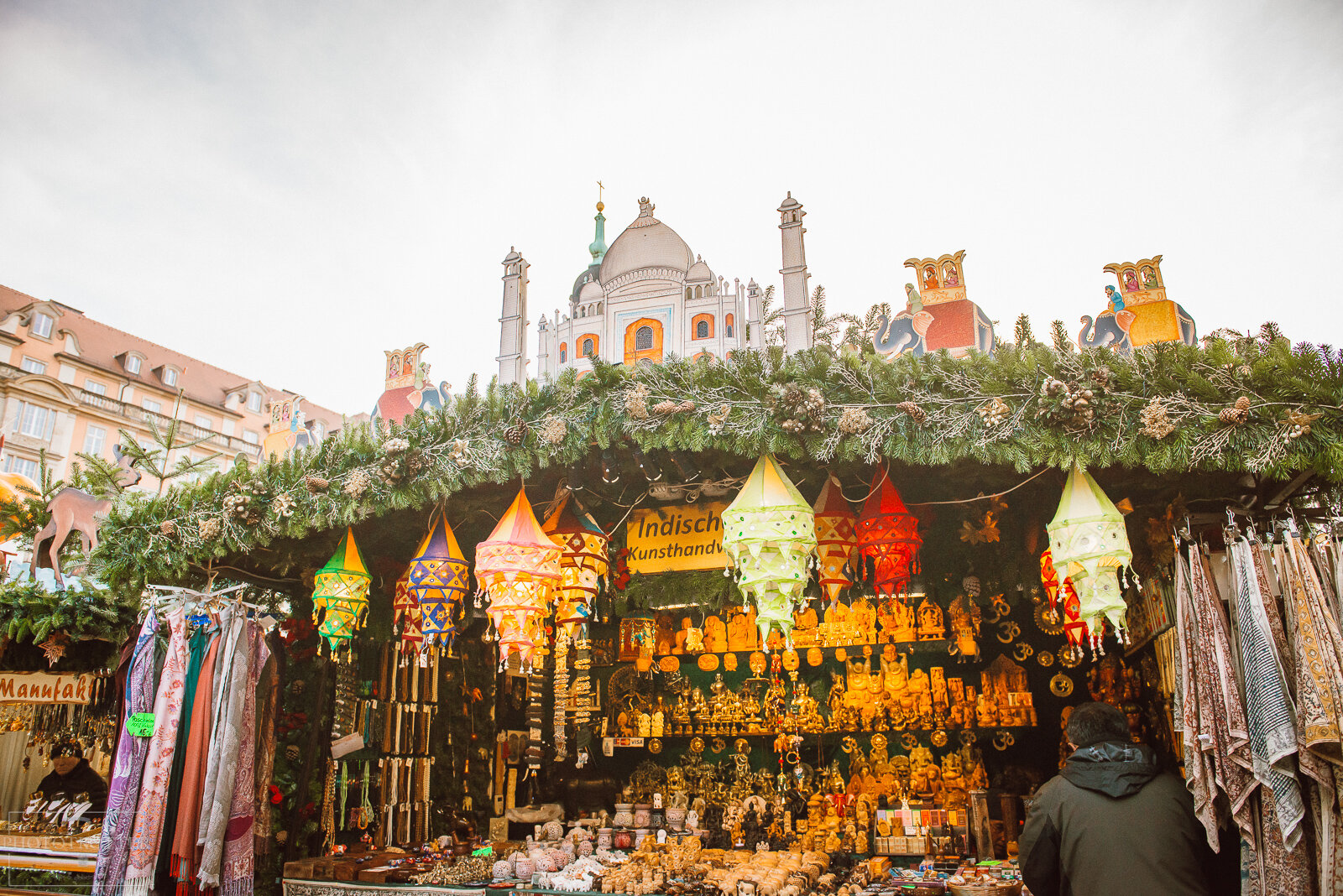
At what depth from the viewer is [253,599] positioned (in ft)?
19.3

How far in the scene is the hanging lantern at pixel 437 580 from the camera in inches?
168

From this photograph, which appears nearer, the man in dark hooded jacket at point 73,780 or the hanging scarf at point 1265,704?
the hanging scarf at point 1265,704

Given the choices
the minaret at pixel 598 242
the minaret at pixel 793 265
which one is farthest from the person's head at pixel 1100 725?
the minaret at pixel 598 242

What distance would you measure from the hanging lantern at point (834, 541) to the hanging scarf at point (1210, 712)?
55.0 inches

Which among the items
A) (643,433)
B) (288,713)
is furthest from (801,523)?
(288,713)

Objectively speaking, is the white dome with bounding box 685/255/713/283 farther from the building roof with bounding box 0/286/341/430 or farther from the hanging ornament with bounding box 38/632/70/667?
the building roof with bounding box 0/286/341/430

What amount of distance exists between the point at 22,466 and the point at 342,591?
987 inches

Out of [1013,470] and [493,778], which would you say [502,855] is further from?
[1013,470]

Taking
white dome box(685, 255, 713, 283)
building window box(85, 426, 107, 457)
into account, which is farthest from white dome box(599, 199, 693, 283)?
building window box(85, 426, 107, 457)

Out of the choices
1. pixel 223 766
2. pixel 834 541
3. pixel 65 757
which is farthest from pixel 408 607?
pixel 65 757

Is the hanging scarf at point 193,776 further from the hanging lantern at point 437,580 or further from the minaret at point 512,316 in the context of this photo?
the minaret at point 512,316

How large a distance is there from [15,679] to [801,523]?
277 inches

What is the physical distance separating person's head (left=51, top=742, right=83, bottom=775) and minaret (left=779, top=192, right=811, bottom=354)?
7.62 meters

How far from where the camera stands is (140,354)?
27.2 m
